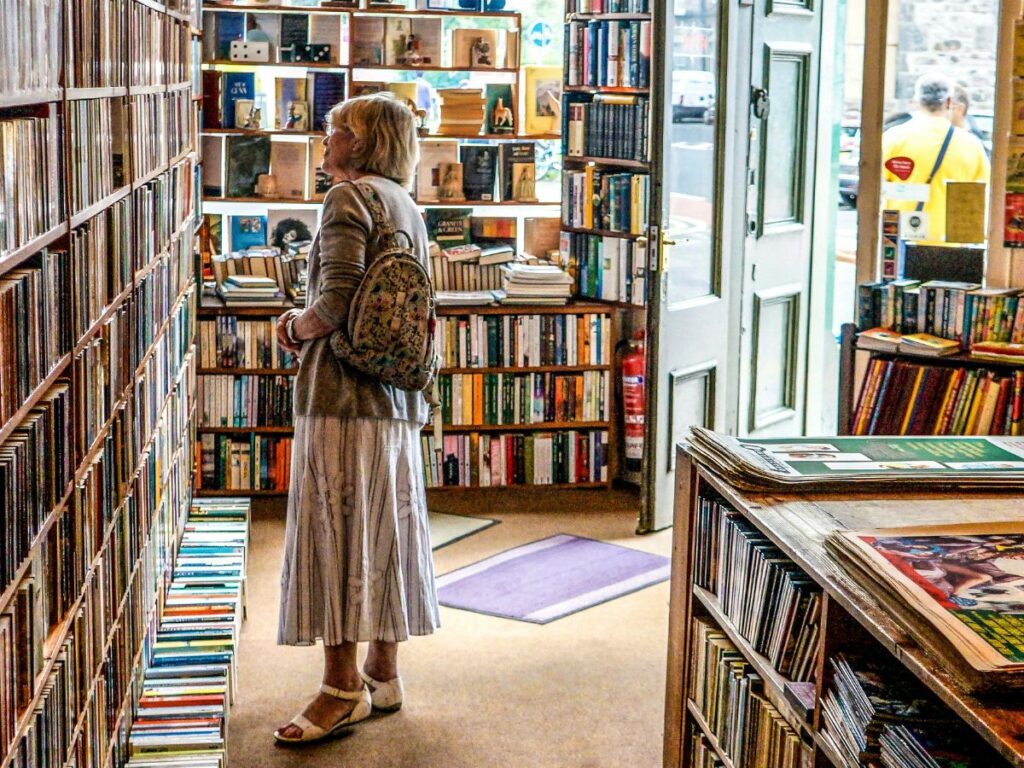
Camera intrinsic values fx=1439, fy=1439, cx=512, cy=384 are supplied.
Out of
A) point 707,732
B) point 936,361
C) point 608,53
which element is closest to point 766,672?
point 707,732

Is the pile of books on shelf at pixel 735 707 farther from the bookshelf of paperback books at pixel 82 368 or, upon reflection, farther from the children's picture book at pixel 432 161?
the children's picture book at pixel 432 161

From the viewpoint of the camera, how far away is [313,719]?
11.9 ft

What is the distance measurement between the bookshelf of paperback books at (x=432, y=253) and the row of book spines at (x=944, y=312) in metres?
1.88

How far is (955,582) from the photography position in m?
1.80

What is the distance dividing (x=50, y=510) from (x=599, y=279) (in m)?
3.95

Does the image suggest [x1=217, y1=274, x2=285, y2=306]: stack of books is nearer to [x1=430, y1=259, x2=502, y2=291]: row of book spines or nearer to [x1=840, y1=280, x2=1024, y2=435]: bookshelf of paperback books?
[x1=430, y1=259, x2=502, y2=291]: row of book spines

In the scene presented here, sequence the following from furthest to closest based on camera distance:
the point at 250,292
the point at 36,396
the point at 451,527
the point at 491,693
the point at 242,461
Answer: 1. the point at 242,461
2. the point at 250,292
3. the point at 451,527
4. the point at 491,693
5. the point at 36,396

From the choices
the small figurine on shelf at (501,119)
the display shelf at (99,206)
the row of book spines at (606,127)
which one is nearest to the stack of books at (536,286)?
the row of book spines at (606,127)

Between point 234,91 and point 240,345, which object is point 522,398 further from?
point 234,91

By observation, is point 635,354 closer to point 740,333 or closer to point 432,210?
point 740,333

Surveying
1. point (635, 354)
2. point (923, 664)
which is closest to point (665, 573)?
point (635, 354)

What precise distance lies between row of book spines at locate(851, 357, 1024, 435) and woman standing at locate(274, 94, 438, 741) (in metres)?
1.35

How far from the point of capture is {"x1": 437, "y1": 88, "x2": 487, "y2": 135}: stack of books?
606 cm

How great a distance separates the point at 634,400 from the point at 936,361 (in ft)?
6.85
